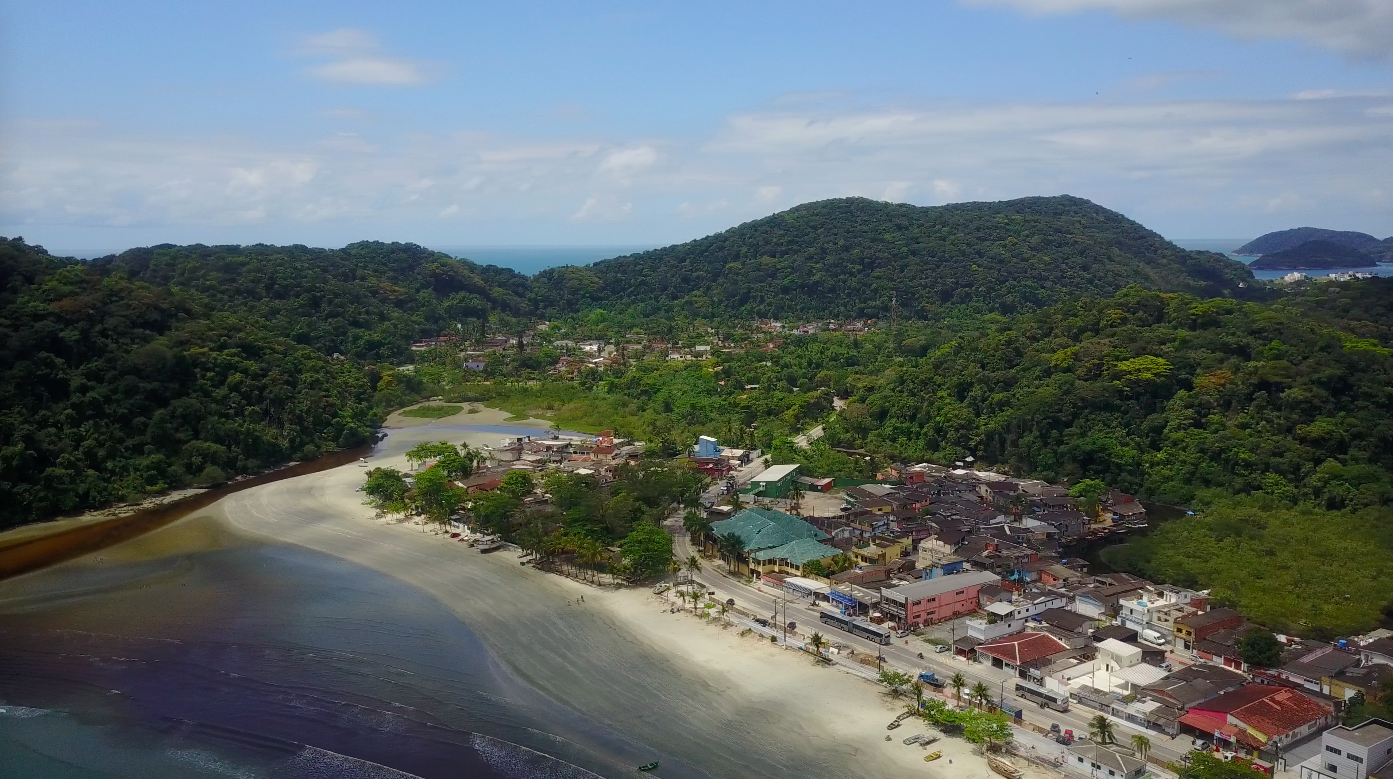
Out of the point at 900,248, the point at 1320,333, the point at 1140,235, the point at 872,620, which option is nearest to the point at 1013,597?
the point at 872,620

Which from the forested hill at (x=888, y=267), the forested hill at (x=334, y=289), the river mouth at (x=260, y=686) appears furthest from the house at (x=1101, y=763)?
the forested hill at (x=888, y=267)

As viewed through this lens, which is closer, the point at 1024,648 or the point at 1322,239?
the point at 1024,648

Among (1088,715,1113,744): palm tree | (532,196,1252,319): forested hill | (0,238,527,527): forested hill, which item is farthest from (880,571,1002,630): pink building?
(532,196,1252,319): forested hill

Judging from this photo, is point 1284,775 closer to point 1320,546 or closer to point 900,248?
point 1320,546

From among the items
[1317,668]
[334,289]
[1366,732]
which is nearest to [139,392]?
[334,289]

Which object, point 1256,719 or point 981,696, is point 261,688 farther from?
point 1256,719

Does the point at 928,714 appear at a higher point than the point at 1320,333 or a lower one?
lower

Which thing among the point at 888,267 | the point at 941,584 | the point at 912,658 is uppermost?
the point at 888,267
